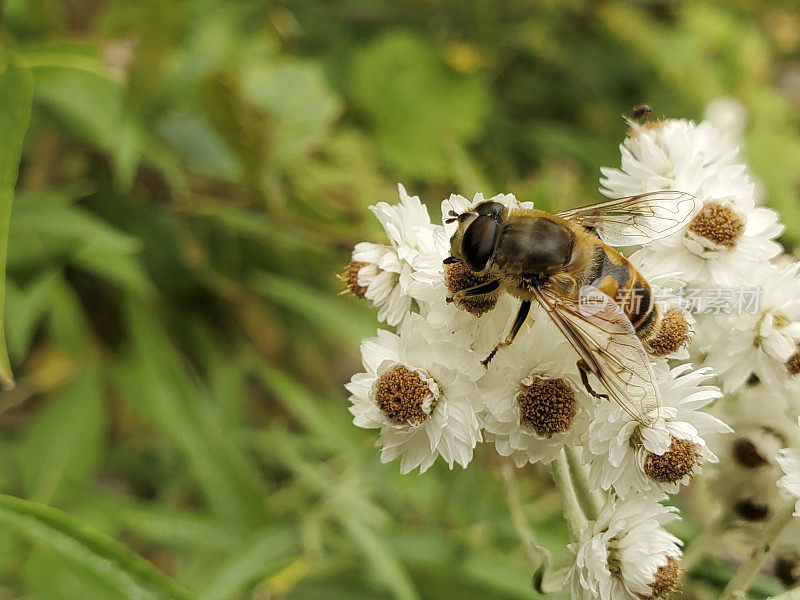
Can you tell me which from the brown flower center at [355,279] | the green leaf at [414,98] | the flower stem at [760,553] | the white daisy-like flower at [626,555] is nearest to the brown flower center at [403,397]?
the brown flower center at [355,279]

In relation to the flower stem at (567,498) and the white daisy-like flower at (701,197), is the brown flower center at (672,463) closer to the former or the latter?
the flower stem at (567,498)

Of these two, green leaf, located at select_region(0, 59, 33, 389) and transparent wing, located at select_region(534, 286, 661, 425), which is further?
green leaf, located at select_region(0, 59, 33, 389)

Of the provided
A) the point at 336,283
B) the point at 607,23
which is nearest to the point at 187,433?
the point at 336,283

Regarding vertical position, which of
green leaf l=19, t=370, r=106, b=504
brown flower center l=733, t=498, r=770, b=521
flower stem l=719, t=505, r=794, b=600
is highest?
flower stem l=719, t=505, r=794, b=600

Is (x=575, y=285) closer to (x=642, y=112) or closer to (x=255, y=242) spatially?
(x=642, y=112)

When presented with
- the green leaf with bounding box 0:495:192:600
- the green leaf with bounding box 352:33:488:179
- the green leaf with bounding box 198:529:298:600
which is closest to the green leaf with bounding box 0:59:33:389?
the green leaf with bounding box 0:495:192:600

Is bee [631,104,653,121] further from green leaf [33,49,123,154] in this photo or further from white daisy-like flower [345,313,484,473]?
green leaf [33,49,123,154]

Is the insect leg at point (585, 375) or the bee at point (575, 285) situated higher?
the bee at point (575, 285)

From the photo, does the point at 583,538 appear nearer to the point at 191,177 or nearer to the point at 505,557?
the point at 505,557
